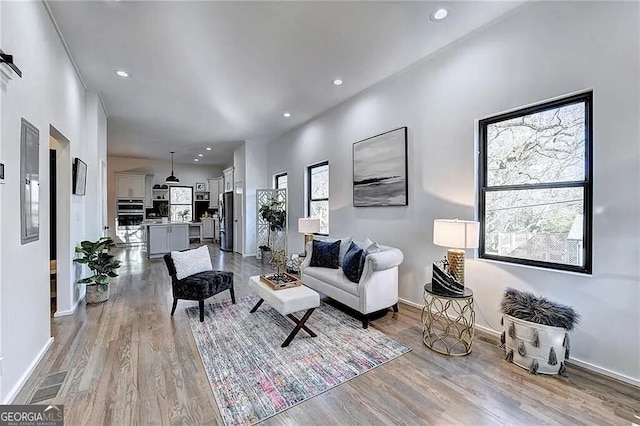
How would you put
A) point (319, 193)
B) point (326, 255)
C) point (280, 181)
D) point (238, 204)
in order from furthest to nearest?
point (238, 204) → point (280, 181) → point (319, 193) → point (326, 255)

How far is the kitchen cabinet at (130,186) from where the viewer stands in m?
9.52

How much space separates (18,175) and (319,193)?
447 centimetres

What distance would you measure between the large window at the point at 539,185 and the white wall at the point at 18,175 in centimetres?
411

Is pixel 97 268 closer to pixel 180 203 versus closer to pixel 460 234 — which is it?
pixel 460 234

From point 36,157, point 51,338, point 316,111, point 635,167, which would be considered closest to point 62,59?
point 36,157

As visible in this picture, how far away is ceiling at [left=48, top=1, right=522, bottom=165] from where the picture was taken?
2.60 metres

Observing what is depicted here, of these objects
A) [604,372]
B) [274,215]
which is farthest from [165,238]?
[604,372]


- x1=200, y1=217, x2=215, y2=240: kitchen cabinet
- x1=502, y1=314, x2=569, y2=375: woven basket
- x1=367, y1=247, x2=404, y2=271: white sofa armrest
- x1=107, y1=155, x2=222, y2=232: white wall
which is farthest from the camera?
x1=200, y1=217, x2=215, y2=240: kitchen cabinet

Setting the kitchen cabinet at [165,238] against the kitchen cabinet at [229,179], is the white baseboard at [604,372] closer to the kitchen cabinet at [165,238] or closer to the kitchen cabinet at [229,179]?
the kitchen cabinet at [165,238]

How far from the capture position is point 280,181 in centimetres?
742

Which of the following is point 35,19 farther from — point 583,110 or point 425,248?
point 583,110

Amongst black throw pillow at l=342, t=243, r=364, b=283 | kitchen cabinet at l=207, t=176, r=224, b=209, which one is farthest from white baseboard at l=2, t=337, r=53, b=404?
kitchen cabinet at l=207, t=176, r=224, b=209

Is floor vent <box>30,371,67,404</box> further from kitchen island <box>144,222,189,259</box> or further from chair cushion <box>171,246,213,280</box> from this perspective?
kitchen island <box>144,222,189,259</box>

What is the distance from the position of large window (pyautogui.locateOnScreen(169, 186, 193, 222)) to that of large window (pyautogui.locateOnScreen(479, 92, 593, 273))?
10.9m
